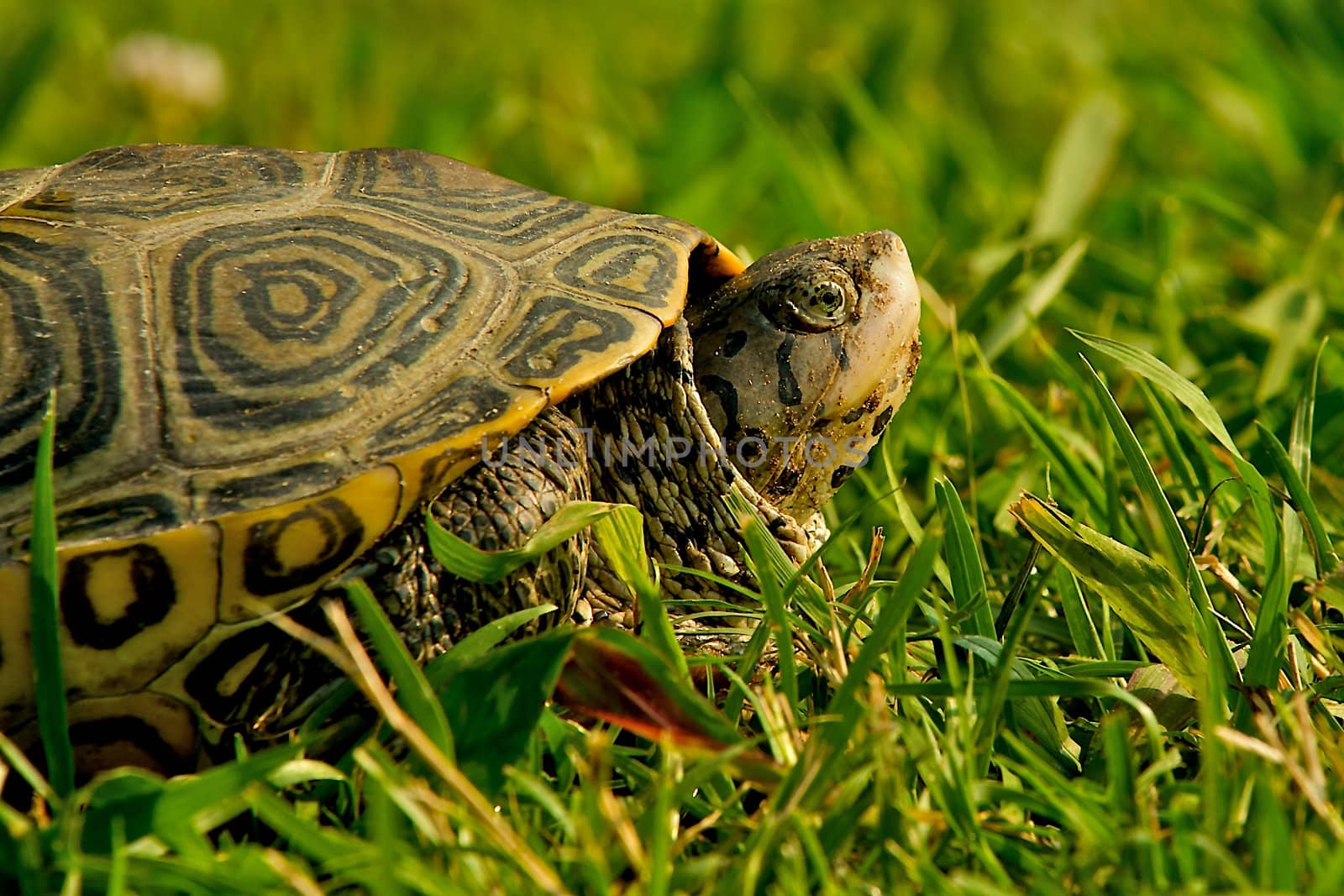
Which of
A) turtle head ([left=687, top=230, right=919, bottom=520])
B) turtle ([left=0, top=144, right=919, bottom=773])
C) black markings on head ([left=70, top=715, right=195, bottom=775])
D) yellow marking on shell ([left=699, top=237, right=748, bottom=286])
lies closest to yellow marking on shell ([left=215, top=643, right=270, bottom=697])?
turtle ([left=0, top=144, right=919, bottom=773])

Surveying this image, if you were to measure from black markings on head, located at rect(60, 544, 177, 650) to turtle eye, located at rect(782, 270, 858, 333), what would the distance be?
1118 millimetres

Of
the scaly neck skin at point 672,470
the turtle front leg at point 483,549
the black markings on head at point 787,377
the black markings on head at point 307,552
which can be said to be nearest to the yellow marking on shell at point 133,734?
the black markings on head at point 307,552

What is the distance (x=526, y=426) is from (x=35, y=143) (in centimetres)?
333

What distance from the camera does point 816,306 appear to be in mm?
2209

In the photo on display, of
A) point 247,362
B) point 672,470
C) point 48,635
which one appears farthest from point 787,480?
point 48,635

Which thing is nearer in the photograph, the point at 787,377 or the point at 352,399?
the point at 352,399

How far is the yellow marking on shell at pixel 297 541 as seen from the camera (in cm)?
169

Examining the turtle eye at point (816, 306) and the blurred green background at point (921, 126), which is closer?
the turtle eye at point (816, 306)

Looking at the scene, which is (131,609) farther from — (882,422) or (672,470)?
(882,422)

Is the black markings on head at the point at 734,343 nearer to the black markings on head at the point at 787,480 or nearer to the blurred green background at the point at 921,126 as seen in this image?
the black markings on head at the point at 787,480

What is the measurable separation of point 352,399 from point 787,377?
2.53ft

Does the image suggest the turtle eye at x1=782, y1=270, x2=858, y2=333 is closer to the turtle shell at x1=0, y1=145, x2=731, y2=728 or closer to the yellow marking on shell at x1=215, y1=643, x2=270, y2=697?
the turtle shell at x1=0, y1=145, x2=731, y2=728

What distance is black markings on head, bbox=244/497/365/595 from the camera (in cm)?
169

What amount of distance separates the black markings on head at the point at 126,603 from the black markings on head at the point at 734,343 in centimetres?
101
